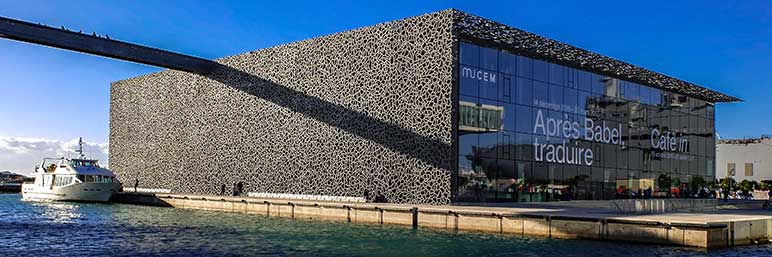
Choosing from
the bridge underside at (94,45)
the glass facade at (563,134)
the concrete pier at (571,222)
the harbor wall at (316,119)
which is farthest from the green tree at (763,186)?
the bridge underside at (94,45)

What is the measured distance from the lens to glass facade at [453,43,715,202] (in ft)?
124

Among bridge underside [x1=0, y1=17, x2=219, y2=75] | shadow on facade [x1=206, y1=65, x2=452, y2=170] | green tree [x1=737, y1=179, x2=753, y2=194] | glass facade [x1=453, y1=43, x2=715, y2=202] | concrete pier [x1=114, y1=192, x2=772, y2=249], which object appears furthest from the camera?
green tree [x1=737, y1=179, x2=753, y2=194]

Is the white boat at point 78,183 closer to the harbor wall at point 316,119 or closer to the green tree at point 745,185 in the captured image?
the harbor wall at point 316,119

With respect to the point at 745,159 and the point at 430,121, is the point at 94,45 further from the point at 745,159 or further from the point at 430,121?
the point at 745,159

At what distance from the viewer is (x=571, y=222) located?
1019 inches

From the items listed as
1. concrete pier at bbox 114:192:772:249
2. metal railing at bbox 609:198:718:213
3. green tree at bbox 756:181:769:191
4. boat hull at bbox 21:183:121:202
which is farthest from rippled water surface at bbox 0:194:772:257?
green tree at bbox 756:181:769:191

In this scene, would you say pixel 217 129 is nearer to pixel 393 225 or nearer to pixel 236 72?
pixel 236 72

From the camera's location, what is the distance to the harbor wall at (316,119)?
36969 millimetres

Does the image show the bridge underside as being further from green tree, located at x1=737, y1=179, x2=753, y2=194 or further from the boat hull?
green tree, located at x1=737, y1=179, x2=753, y2=194

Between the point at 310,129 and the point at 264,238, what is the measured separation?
1756 centimetres

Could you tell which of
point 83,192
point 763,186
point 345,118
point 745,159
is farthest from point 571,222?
point 745,159

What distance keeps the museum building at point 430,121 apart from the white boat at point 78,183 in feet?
12.3

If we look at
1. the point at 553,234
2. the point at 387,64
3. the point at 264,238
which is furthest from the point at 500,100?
the point at 264,238

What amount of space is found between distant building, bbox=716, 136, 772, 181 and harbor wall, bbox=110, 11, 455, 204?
58405 millimetres
